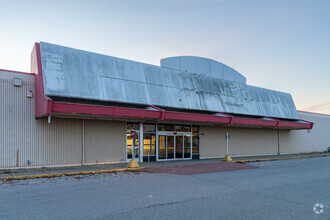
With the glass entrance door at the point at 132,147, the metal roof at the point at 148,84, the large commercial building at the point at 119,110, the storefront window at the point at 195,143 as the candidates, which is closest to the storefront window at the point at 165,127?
the large commercial building at the point at 119,110

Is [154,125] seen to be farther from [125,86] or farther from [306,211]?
[306,211]

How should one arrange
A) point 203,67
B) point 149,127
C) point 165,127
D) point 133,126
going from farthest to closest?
1. point 203,67
2. point 165,127
3. point 149,127
4. point 133,126

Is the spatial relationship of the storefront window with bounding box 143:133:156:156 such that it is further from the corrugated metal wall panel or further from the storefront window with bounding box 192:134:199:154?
the corrugated metal wall panel

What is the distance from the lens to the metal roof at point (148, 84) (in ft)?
50.5

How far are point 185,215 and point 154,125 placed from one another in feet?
45.2

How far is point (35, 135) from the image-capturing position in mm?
14945

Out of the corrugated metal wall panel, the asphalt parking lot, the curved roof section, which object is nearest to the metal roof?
the curved roof section

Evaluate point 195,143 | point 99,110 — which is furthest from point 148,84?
point 195,143

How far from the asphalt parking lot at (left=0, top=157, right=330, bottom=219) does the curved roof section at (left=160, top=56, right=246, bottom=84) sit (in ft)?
42.0

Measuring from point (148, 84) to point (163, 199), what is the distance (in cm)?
1196

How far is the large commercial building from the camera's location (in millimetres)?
14562

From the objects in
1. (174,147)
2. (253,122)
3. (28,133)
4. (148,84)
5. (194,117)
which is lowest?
(174,147)

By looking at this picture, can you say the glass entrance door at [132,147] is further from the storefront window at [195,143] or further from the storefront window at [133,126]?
the storefront window at [195,143]

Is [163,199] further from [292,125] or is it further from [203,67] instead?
[292,125]
